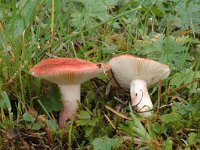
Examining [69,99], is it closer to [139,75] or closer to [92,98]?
[92,98]

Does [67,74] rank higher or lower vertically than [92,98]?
higher

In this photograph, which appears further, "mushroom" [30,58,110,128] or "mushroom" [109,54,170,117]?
"mushroom" [109,54,170,117]

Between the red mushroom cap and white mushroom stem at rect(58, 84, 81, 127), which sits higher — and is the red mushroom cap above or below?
above

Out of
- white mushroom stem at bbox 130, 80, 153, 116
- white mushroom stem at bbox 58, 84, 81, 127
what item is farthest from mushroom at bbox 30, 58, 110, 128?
white mushroom stem at bbox 130, 80, 153, 116

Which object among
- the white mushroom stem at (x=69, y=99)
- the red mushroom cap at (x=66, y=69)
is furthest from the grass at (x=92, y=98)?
the red mushroom cap at (x=66, y=69)

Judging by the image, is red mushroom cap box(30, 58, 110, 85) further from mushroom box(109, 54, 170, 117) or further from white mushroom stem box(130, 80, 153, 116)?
white mushroom stem box(130, 80, 153, 116)

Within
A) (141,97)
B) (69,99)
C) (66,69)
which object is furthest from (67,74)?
(141,97)

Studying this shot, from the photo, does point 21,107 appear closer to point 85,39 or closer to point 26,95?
point 26,95
